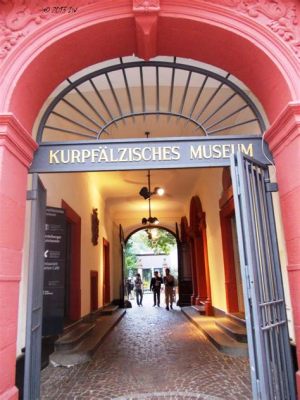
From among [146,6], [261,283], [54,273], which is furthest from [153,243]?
[146,6]

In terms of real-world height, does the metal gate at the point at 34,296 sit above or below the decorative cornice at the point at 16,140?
below

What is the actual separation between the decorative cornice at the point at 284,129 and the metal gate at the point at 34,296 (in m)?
2.35

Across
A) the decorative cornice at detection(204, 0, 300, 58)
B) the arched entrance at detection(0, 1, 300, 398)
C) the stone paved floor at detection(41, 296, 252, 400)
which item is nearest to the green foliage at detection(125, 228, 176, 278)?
the stone paved floor at detection(41, 296, 252, 400)

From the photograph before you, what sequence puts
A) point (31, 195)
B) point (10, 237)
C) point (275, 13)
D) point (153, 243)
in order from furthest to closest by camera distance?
1. point (153, 243)
2. point (31, 195)
3. point (275, 13)
4. point (10, 237)

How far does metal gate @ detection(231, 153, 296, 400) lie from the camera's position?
9.04 feet

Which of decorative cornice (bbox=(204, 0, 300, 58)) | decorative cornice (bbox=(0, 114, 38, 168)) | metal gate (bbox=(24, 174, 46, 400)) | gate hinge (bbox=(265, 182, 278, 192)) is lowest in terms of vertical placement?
metal gate (bbox=(24, 174, 46, 400))

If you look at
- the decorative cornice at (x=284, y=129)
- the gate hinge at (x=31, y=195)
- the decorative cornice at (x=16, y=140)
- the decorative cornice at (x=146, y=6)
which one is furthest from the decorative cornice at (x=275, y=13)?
the gate hinge at (x=31, y=195)

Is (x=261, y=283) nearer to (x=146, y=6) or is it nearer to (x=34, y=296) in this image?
(x=34, y=296)

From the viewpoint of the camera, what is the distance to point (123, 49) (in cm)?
371

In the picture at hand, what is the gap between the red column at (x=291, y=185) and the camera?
10.1 feet

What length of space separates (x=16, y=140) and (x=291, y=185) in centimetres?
248

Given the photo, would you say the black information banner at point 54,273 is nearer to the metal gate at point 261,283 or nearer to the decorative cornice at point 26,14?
the decorative cornice at point 26,14

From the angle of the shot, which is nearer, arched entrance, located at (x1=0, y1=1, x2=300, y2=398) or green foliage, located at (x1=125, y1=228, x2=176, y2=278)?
arched entrance, located at (x1=0, y1=1, x2=300, y2=398)

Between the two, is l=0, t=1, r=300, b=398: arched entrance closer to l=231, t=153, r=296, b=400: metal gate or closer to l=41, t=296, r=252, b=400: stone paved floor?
l=231, t=153, r=296, b=400: metal gate
